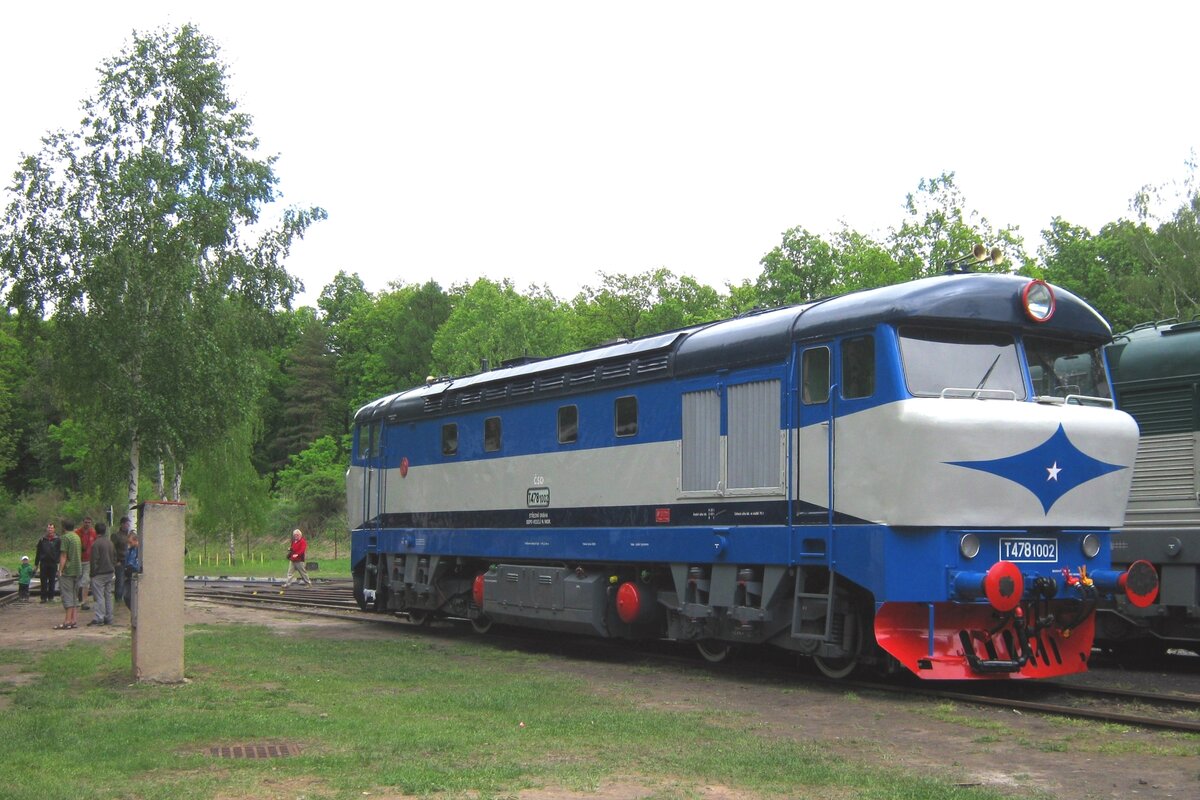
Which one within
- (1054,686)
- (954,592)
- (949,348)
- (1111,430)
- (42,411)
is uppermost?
(42,411)

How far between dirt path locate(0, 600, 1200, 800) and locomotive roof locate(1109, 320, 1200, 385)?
5303 millimetres

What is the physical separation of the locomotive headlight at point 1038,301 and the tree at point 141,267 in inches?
841

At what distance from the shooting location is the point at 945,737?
9711mm

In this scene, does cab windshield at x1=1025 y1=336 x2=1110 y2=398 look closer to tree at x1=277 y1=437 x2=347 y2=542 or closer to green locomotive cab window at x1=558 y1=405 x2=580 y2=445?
green locomotive cab window at x1=558 y1=405 x2=580 y2=445

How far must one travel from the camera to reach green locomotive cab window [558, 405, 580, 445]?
1631 centimetres

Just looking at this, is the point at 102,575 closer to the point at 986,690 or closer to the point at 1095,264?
the point at 986,690

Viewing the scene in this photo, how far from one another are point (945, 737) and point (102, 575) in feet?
52.7

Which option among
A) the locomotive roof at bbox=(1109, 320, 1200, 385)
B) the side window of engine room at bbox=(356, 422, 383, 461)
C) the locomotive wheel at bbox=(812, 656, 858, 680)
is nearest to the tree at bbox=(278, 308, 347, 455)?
the side window of engine room at bbox=(356, 422, 383, 461)

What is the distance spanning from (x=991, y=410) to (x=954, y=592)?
5.62 feet

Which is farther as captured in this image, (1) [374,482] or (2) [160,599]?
(1) [374,482]

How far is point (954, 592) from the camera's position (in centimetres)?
1109

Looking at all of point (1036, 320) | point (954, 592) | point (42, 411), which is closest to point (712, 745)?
point (954, 592)

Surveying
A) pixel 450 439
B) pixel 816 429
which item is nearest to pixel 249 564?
pixel 450 439

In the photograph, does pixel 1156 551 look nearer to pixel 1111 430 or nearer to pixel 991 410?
pixel 1111 430
